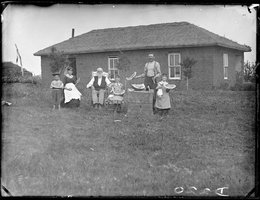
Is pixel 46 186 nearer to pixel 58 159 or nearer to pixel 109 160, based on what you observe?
pixel 58 159

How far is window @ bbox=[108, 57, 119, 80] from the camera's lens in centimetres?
292

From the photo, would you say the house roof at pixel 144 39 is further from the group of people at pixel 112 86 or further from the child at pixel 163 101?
the child at pixel 163 101

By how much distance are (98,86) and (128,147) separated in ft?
1.85

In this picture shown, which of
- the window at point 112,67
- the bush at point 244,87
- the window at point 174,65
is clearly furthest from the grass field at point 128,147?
the window at point 112,67

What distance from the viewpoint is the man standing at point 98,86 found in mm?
2941

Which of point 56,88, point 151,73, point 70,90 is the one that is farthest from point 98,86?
point 151,73

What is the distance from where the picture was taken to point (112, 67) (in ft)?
9.62

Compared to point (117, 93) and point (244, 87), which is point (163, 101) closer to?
point (117, 93)

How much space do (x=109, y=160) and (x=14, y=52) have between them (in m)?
1.15

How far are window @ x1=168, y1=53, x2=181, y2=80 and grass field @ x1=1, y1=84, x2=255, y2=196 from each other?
0.15 m

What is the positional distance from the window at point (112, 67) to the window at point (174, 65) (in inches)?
17.3

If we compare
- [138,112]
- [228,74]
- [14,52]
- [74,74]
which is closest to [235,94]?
[228,74]

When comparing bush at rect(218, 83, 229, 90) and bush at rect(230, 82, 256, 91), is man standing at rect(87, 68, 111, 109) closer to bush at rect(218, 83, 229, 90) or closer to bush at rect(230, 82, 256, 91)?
bush at rect(218, 83, 229, 90)

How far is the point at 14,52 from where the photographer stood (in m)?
2.85
